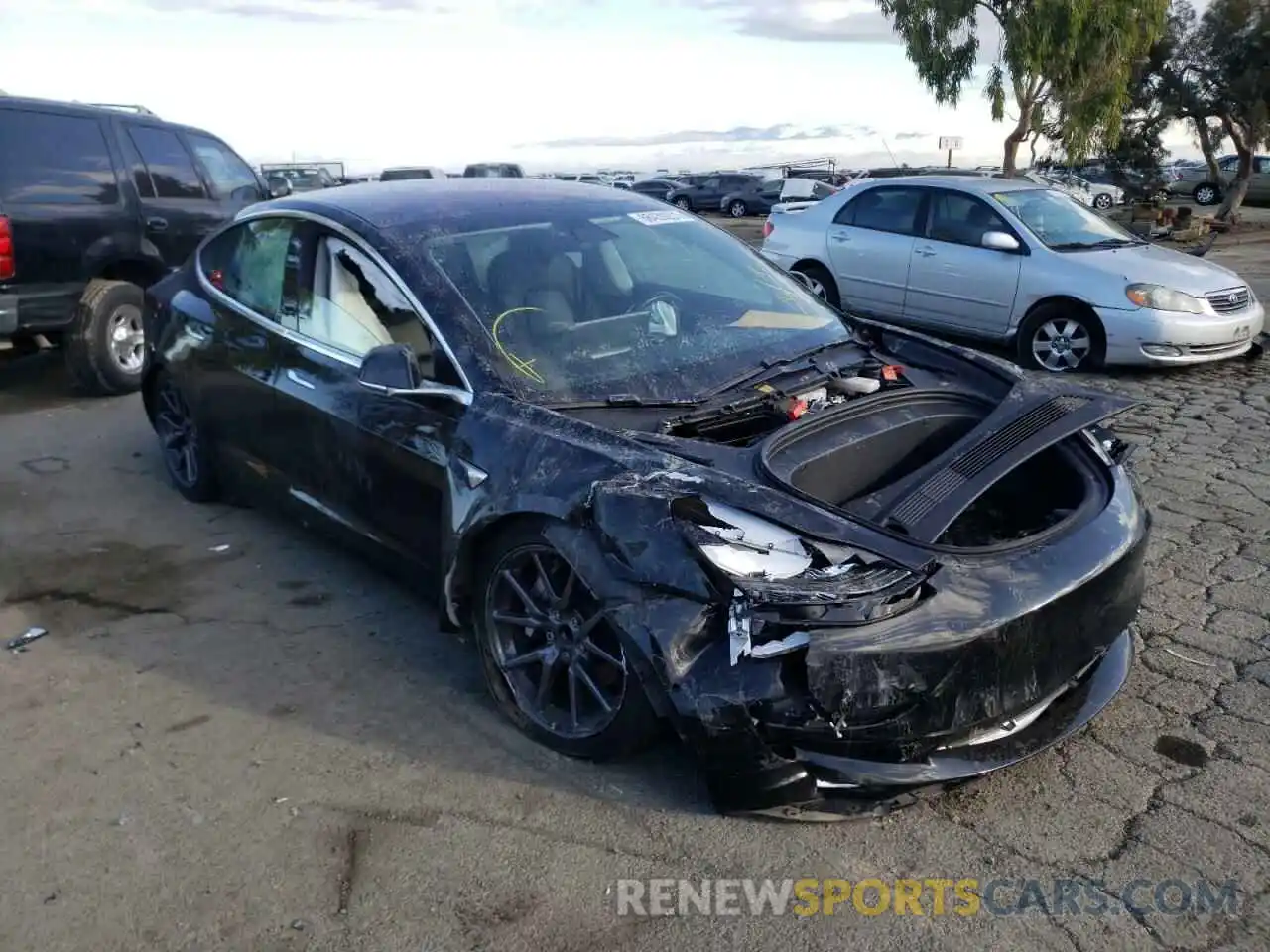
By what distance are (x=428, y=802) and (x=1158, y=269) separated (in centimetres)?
765

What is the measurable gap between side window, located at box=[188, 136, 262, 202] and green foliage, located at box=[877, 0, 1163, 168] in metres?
19.0

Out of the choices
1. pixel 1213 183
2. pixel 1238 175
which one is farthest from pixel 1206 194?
pixel 1238 175

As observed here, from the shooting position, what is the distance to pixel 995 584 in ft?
9.68

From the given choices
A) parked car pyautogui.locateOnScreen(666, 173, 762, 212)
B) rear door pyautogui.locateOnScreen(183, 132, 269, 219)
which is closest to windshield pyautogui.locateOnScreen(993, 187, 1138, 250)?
rear door pyautogui.locateOnScreen(183, 132, 269, 219)

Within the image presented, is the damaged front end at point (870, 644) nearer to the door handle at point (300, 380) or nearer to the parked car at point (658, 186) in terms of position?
the door handle at point (300, 380)

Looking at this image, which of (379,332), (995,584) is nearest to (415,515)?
(379,332)

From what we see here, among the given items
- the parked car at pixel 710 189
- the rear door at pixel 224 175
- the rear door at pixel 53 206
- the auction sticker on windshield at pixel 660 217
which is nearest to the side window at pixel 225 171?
the rear door at pixel 224 175

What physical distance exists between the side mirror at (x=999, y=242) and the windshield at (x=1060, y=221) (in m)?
0.22

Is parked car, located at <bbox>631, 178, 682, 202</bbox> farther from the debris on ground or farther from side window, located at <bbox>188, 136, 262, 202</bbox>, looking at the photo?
the debris on ground

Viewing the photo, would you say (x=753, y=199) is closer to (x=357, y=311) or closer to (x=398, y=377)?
(x=357, y=311)

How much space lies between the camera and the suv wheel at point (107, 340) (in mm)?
7926

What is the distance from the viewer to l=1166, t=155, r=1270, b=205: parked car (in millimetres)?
35000

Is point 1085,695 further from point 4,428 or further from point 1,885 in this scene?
point 4,428

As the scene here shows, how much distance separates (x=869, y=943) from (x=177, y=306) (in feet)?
14.6
